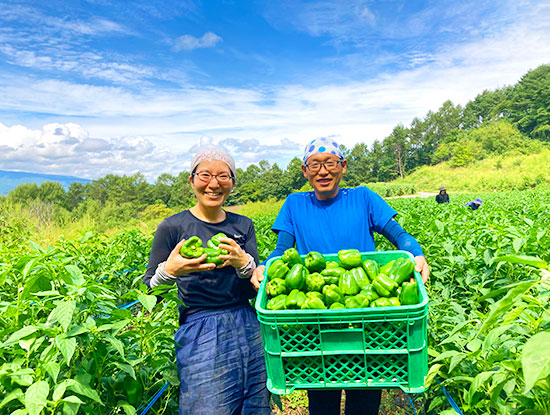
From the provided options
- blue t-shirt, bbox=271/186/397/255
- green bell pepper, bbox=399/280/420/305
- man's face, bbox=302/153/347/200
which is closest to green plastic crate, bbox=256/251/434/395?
green bell pepper, bbox=399/280/420/305

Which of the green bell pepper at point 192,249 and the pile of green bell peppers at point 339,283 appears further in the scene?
the green bell pepper at point 192,249

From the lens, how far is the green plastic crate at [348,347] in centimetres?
154

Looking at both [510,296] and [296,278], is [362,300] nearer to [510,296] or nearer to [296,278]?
[296,278]

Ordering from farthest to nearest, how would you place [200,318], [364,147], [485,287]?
[364,147] < [485,287] < [200,318]

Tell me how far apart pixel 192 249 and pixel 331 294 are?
0.87m

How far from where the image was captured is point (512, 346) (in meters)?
1.62

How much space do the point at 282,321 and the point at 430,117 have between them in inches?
3934

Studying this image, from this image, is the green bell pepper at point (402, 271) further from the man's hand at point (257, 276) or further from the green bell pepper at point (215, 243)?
the green bell pepper at point (215, 243)

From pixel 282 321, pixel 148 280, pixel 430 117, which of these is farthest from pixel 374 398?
pixel 430 117

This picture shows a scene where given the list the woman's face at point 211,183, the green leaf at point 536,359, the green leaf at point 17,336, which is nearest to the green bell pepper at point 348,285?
the woman's face at point 211,183

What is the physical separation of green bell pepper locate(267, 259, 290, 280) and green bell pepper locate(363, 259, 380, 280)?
48 centimetres

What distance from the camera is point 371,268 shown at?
80.9 inches

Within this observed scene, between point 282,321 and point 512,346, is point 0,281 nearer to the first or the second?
point 282,321

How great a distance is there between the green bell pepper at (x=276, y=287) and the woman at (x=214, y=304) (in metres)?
0.31
